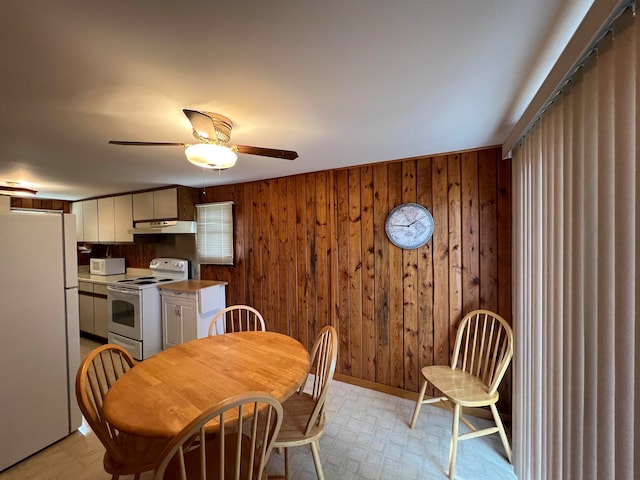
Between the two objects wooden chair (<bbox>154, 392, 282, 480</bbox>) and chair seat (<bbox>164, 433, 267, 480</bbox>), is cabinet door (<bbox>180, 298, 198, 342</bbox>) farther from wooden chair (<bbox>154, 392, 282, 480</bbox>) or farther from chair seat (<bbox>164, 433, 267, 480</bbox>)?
chair seat (<bbox>164, 433, 267, 480</bbox>)

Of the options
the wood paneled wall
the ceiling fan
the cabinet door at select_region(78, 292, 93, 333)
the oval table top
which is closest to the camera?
the oval table top

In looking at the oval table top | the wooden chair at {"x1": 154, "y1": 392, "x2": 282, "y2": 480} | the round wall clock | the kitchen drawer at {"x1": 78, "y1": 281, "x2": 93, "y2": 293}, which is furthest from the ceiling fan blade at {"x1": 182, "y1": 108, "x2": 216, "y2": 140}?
the kitchen drawer at {"x1": 78, "y1": 281, "x2": 93, "y2": 293}

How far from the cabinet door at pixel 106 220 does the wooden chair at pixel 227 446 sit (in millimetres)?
3870

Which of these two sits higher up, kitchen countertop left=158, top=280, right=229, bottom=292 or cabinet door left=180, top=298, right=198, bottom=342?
kitchen countertop left=158, top=280, right=229, bottom=292

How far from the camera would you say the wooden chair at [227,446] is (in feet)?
2.74

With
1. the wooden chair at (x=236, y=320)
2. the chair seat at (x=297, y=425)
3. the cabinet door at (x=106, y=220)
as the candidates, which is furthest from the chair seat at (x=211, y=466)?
the cabinet door at (x=106, y=220)

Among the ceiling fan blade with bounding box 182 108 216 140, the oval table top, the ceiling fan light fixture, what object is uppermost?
the ceiling fan blade with bounding box 182 108 216 140

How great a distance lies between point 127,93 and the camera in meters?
1.20

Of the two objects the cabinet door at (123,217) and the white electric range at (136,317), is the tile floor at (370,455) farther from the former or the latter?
the cabinet door at (123,217)

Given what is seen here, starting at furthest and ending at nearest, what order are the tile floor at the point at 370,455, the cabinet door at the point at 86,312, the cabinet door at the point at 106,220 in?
the cabinet door at the point at 106,220 → the cabinet door at the point at 86,312 → the tile floor at the point at 370,455

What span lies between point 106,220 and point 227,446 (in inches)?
168

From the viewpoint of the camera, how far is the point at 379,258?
246 cm

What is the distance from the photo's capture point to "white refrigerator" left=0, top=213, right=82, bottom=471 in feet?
5.43

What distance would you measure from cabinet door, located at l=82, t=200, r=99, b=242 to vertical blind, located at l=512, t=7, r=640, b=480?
561cm
